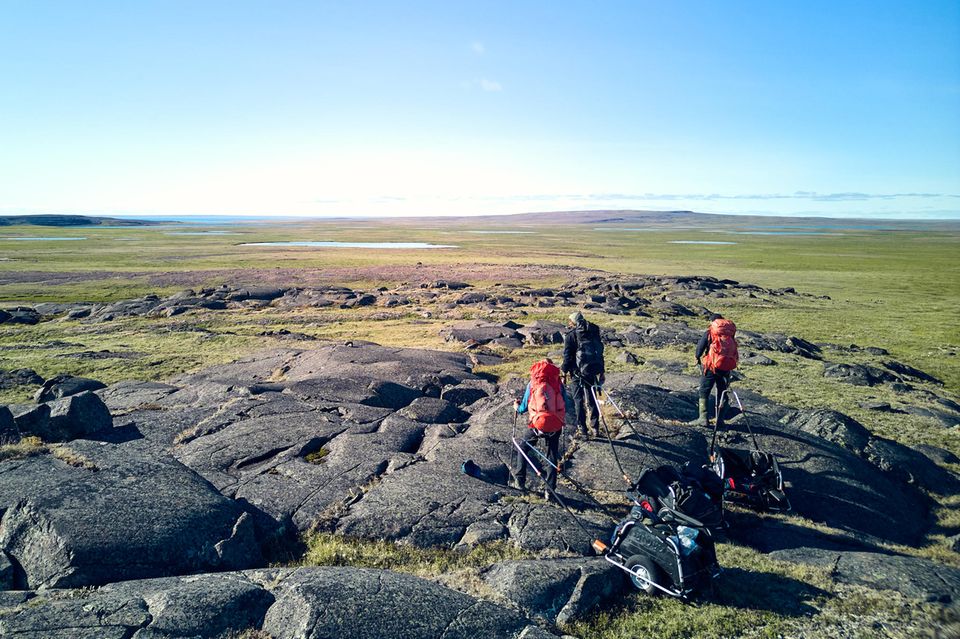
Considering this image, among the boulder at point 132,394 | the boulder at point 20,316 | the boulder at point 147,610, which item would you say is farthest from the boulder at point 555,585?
the boulder at point 20,316

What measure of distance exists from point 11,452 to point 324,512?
6.62m

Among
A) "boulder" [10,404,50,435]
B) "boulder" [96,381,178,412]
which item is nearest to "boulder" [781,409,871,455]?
"boulder" [10,404,50,435]

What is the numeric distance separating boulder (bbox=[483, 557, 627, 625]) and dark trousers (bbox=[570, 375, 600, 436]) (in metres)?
5.16

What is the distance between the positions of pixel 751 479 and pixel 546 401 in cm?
461

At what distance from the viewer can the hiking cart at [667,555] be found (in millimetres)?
7215

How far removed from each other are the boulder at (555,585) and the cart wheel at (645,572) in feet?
0.70

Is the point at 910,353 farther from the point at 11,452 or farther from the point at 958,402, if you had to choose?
the point at 11,452

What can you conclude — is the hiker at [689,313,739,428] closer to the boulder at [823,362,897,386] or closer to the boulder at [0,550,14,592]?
the boulder at [823,362,897,386]

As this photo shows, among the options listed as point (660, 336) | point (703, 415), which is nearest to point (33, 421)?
point (703, 415)

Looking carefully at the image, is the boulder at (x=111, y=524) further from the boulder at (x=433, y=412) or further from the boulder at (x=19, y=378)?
the boulder at (x=19, y=378)

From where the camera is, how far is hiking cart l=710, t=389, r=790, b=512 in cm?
1046

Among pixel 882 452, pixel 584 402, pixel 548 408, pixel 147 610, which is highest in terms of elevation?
pixel 548 408

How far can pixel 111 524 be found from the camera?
773 centimetres

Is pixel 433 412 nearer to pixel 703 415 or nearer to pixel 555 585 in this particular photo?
pixel 703 415
